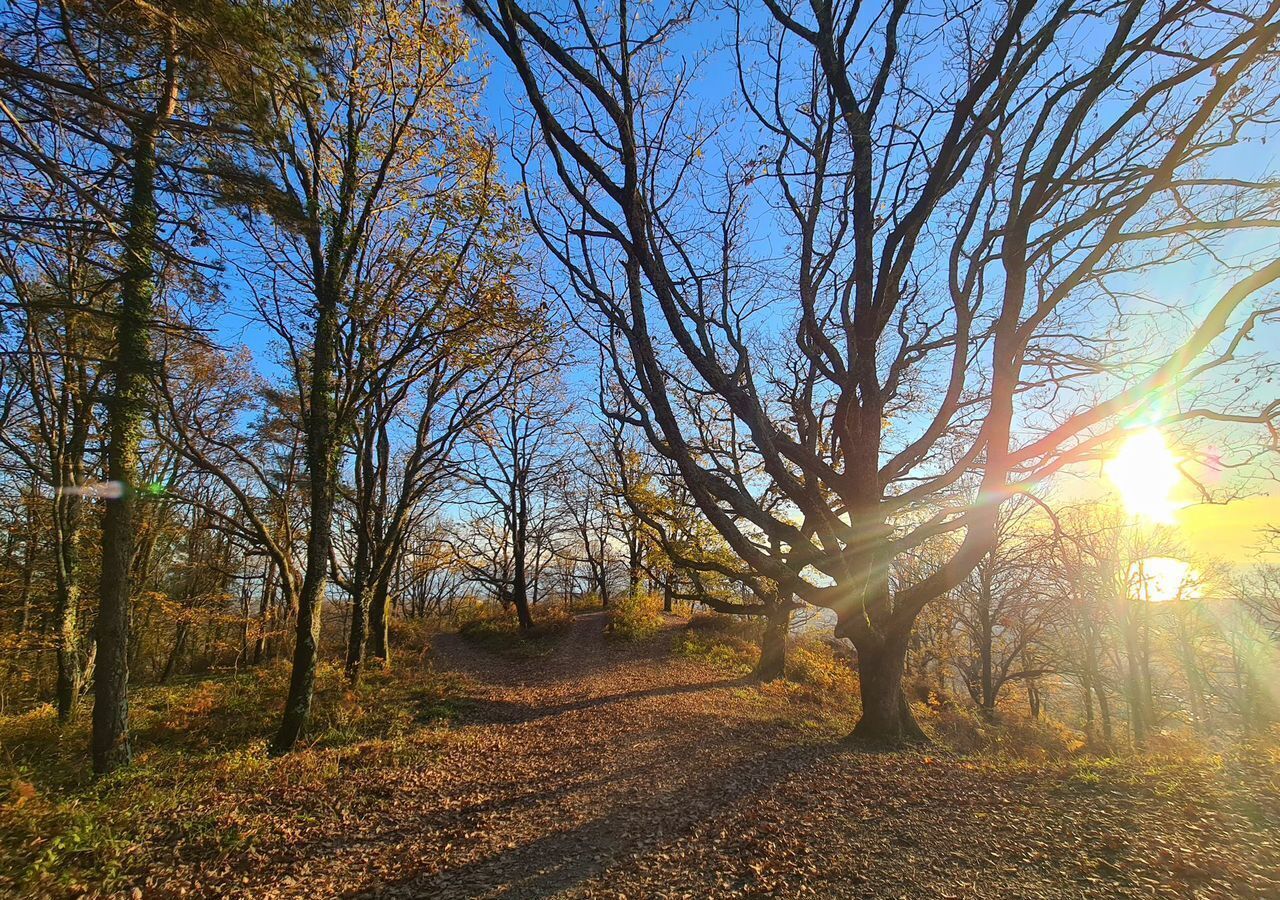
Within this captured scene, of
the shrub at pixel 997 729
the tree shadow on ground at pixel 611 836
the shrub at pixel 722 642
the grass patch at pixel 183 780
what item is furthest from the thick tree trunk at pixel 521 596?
the tree shadow on ground at pixel 611 836

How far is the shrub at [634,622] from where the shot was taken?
19094 millimetres

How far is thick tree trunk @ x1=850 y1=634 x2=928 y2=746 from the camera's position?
7234mm

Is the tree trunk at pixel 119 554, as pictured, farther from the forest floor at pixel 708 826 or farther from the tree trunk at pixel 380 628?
the tree trunk at pixel 380 628

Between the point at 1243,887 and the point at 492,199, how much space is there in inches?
440

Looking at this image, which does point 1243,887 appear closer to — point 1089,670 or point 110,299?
point 110,299

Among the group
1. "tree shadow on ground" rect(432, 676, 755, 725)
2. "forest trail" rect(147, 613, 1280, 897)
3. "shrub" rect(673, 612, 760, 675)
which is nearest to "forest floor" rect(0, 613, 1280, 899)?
"forest trail" rect(147, 613, 1280, 897)

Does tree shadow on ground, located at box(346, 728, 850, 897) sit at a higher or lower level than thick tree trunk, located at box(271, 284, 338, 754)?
lower

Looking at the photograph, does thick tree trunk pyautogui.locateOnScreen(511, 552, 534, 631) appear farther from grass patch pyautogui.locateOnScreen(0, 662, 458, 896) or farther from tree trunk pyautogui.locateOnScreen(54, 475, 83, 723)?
tree trunk pyautogui.locateOnScreen(54, 475, 83, 723)

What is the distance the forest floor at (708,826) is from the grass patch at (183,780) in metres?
0.04

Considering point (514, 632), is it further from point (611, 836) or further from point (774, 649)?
point (611, 836)

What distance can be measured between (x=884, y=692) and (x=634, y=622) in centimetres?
1309

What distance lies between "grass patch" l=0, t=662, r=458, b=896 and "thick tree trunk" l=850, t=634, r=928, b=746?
21.0 feet

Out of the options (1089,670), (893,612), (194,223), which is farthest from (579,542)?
(194,223)

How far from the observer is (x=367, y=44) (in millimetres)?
8422
